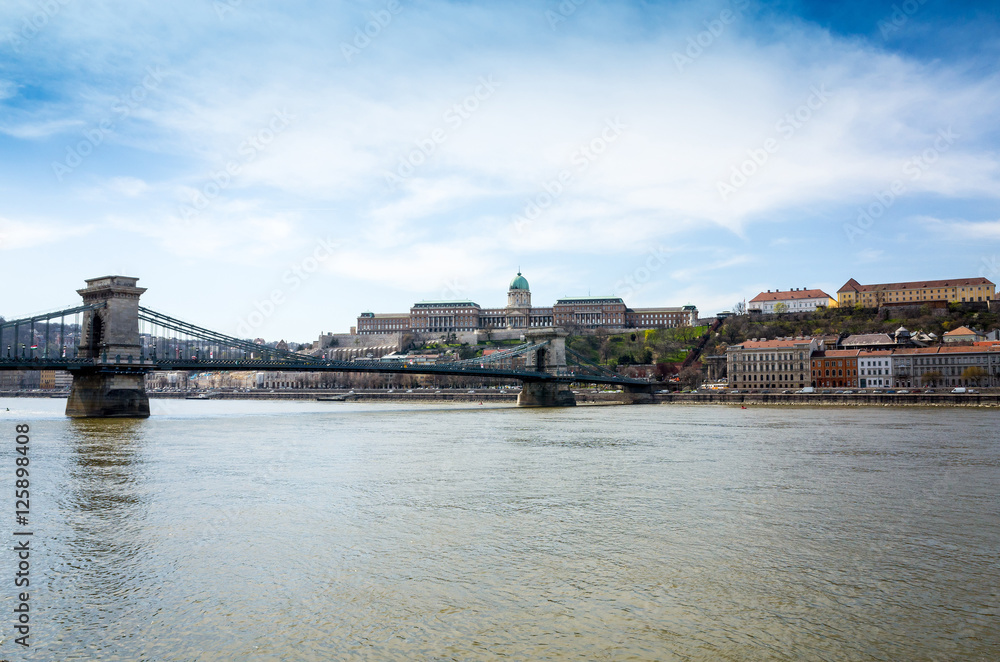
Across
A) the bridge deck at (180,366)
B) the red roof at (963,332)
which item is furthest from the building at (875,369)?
the bridge deck at (180,366)

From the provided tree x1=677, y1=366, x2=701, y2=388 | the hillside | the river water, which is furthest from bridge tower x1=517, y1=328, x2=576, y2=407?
the river water

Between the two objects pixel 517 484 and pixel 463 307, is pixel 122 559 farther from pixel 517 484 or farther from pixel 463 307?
pixel 463 307

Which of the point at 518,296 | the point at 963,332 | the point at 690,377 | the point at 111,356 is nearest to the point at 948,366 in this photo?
the point at 963,332

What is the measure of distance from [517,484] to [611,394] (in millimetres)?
48363

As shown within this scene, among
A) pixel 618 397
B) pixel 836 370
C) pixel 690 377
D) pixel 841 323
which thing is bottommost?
pixel 618 397

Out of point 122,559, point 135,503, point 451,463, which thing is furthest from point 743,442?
point 122,559

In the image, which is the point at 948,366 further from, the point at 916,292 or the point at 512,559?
the point at 512,559

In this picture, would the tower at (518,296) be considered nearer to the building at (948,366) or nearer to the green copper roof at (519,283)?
the green copper roof at (519,283)

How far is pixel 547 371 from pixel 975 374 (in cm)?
2903

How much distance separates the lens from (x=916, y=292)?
263ft

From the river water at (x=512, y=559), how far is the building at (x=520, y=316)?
290 feet

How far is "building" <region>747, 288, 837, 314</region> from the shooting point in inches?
3305

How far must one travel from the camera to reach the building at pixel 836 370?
58312 mm

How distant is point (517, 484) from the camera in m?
13.6
